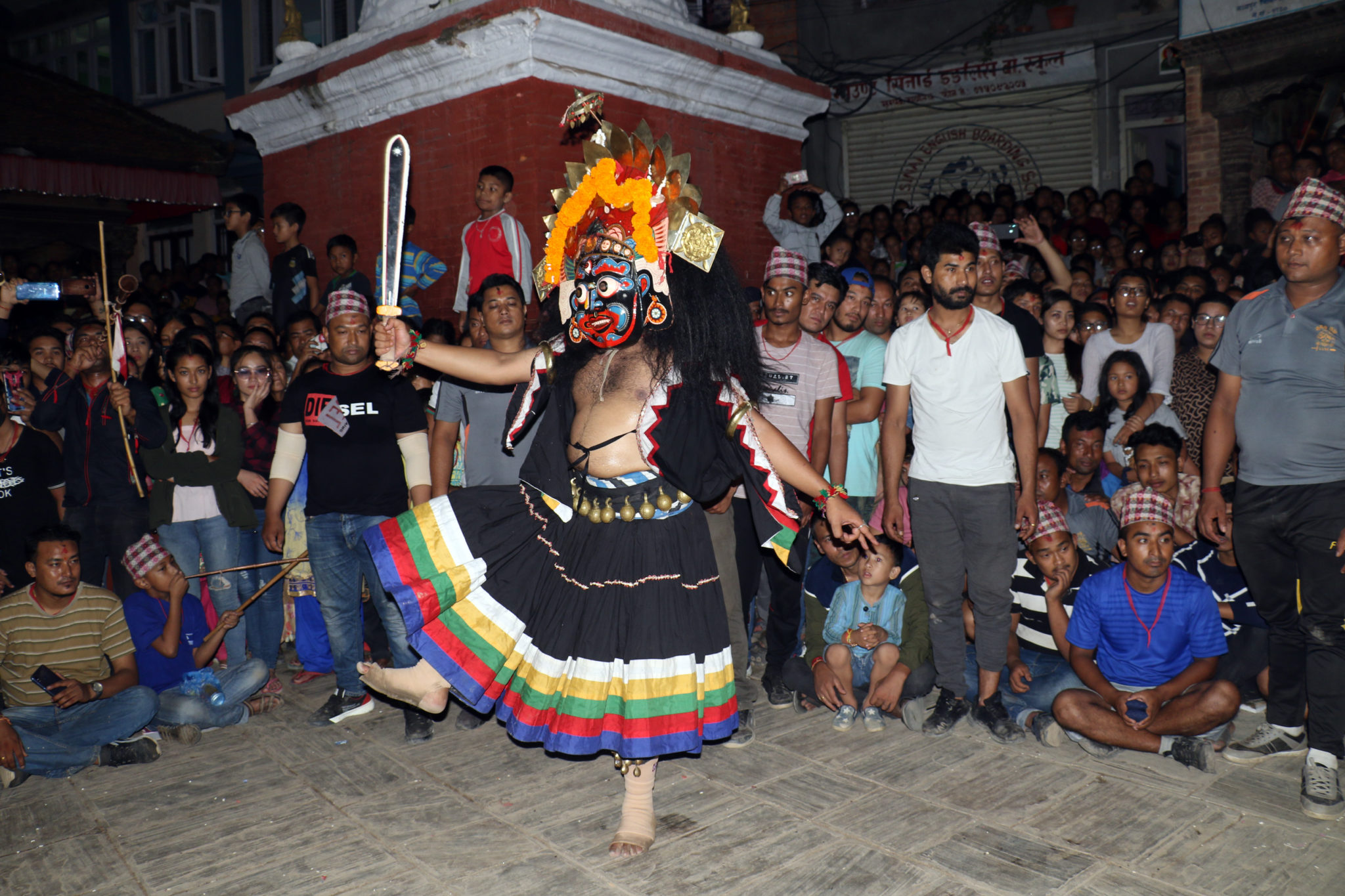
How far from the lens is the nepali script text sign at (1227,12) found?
32.5 feet

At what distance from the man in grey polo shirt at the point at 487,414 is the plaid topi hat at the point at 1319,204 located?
3.40 meters

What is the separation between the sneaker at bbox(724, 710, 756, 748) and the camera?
14.6 ft

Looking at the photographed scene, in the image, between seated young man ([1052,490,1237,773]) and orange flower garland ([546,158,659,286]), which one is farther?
seated young man ([1052,490,1237,773])

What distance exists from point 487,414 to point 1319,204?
3687 mm

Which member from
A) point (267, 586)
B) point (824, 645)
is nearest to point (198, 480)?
point (267, 586)

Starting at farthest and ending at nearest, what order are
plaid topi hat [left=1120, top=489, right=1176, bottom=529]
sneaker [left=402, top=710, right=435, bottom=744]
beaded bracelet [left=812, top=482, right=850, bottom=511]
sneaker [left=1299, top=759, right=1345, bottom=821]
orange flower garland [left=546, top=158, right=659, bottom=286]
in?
sneaker [left=402, top=710, right=435, bottom=744] < plaid topi hat [left=1120, top=489, right=1176, bottom=529] < sneaker [left=1299, top=759, right=1345, bottom=821] < orange flower garland [left=546, top=158, right=659, bottom=286] < beaded bracelet [left=812, top=482, right=850, bottom=511]

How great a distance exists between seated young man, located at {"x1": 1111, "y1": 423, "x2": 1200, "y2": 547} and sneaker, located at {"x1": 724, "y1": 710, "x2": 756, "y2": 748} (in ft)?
6.57

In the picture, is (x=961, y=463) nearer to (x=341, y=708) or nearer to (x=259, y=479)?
(x=341, y=708)

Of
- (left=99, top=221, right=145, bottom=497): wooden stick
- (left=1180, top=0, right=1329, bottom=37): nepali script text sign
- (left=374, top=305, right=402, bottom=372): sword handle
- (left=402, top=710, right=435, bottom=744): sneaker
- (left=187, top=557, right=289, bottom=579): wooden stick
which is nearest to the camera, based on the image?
(left=374, top=305, right=402, bottom=372): sword handle

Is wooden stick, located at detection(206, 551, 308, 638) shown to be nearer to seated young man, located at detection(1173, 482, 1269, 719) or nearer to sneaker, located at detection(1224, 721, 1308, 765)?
seated young man, located at detection(1173, 482, 1269, 719)

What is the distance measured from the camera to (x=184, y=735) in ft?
15.2

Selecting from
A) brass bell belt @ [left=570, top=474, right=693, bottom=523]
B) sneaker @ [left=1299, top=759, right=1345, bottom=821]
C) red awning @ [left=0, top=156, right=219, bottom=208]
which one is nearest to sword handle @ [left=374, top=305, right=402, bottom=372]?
brass bell belt @ [left=570, top=474, right=693, bottom=523]

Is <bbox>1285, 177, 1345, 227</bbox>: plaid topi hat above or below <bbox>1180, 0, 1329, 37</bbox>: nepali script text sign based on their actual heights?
below

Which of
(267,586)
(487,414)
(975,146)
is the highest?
(975,146)
